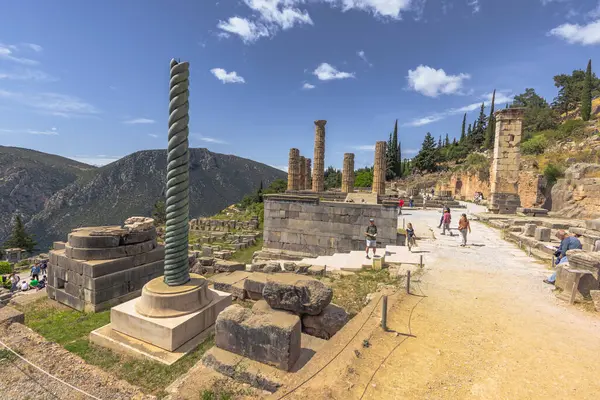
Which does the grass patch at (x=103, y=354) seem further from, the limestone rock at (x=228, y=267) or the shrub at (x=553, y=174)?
the shrub at (x=553, y=174)

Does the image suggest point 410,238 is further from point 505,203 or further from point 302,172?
point 302,172

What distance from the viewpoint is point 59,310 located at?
7.48m

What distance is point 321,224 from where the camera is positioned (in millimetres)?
11758

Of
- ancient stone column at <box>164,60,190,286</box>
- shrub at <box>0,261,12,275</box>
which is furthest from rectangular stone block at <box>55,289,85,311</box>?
shrub at <box>0,261,12,275</box>

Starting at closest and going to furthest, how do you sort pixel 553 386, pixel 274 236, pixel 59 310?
pixel 553 386, pixel 59 310, pixel 274 236

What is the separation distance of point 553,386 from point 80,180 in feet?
459

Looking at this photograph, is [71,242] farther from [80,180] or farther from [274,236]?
[80,180]

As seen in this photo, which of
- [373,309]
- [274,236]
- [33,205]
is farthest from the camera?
[33,205]

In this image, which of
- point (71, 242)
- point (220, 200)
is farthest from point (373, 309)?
point (220, 200)

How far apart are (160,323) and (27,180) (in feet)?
430

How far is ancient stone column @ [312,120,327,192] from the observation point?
20.7 metres

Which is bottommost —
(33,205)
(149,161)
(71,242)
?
(33,205)

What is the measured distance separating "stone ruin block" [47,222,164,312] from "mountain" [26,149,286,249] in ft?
258

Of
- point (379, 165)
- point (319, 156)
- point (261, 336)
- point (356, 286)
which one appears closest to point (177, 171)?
point (261, 336)
